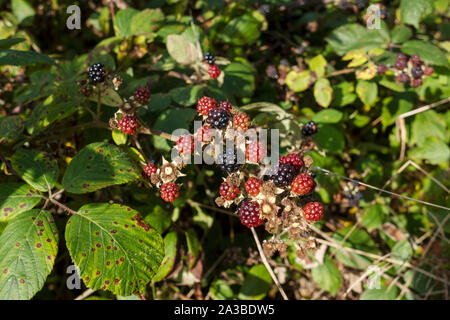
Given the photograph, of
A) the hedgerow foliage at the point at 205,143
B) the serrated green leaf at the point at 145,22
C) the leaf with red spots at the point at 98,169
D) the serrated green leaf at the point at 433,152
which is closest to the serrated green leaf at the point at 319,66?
→ the hedgerow foliage at the point at 205,143

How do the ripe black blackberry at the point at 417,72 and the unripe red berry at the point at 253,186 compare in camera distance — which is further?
the ripe black blackberry at the point at 417,72

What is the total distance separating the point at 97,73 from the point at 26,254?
744mm

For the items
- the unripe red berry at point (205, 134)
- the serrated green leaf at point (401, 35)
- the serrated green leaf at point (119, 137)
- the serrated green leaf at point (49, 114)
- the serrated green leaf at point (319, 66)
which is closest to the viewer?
the unripe red berry at point (205, 134)

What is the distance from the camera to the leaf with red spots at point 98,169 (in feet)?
5.00

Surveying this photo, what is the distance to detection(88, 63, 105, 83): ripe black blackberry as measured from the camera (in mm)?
1513

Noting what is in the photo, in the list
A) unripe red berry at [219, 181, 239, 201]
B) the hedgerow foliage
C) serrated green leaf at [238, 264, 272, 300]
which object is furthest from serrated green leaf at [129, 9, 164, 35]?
serrated green leaf at [238, 264, 272, 300]

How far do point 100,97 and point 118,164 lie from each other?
Result: 32 centimetres

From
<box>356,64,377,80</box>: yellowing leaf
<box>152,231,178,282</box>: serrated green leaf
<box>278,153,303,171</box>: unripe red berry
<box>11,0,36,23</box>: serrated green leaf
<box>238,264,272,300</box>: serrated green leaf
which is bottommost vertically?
<box>238,264,272,300</box>: serrated green leaf

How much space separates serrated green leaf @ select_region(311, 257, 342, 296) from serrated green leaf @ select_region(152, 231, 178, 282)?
89cm

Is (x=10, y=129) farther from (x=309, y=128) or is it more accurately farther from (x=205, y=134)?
(x=309, y=128)

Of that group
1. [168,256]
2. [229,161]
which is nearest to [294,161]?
[229,161]

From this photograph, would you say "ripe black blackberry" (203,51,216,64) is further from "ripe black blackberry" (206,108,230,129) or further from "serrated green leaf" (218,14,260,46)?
"ripe black blackberry" (206,108,230,129)

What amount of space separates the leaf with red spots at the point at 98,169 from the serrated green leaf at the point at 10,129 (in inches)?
16.3

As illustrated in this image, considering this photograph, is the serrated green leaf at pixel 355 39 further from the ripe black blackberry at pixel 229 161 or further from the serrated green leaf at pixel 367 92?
the ripe black blackberry at pixel 229 161
